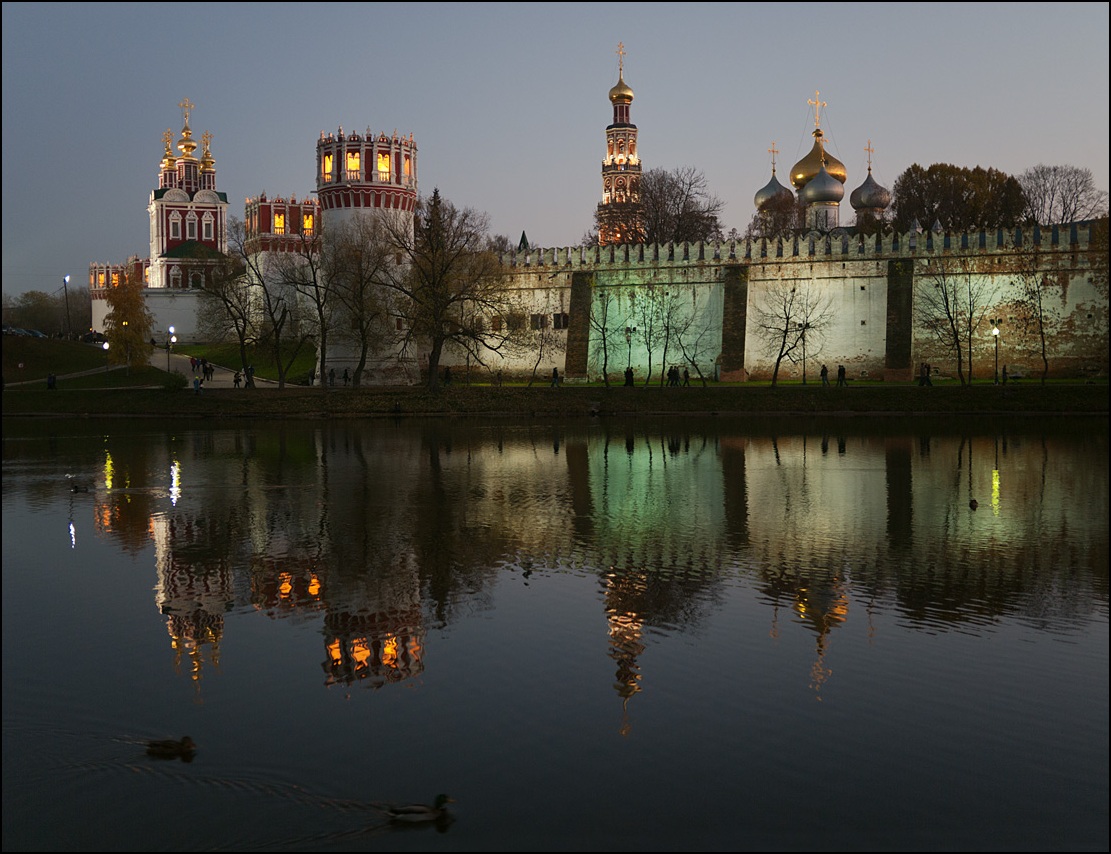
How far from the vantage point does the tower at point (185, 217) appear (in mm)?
79312

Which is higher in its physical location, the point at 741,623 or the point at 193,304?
the point at 193,304

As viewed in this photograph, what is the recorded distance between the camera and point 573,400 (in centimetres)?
4097

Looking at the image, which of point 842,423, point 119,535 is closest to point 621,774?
point 119,535

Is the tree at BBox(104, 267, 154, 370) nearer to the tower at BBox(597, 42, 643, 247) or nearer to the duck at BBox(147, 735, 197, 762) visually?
the tower at BBox(597, 42, 643, 247)

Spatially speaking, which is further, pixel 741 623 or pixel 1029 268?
pixel 1029 268

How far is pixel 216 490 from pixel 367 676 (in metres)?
11.2

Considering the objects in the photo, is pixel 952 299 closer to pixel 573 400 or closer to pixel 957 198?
pixel 573 400

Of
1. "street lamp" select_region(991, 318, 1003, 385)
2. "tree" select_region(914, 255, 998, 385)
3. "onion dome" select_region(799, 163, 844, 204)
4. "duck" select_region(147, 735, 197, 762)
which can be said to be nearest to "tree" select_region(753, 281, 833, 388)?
"tree" select_region(914, 255, 998, 385)

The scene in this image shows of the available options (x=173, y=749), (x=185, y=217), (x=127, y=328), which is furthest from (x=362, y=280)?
(x=185, y=217)

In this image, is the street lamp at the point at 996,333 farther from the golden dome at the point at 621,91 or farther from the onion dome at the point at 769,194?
the golden dome at the point at 621,91

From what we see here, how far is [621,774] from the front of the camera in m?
6.22

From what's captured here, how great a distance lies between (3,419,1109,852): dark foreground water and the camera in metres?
5.74

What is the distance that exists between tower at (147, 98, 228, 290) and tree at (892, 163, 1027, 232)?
146 feet

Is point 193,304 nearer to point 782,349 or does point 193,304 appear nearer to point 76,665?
point 782,349
